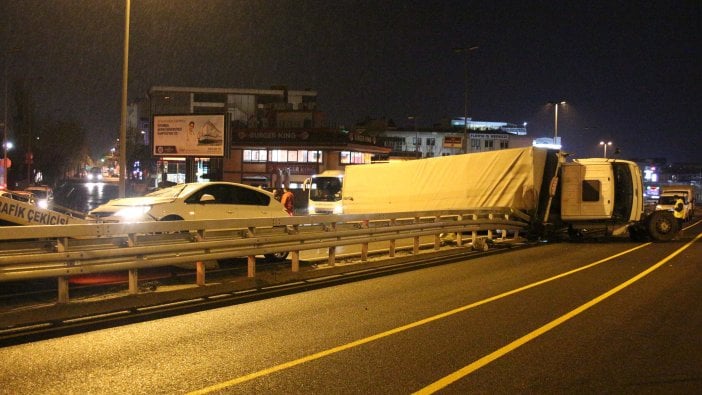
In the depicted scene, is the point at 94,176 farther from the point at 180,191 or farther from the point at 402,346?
the point at 402,346

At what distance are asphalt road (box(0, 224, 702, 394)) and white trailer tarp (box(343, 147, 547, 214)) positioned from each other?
29.7 feet

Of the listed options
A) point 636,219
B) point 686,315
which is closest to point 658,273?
point 686,315

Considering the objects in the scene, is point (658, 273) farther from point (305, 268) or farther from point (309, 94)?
point (309, 94)

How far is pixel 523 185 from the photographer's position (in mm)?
20547

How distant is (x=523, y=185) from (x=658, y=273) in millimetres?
7514

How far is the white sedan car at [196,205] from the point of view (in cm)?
1323

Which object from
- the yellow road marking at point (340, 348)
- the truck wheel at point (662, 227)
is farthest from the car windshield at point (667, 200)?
the yellow road marking at point (340, 348)

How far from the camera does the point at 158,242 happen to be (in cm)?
1029

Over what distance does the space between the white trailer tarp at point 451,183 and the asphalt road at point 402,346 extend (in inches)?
356

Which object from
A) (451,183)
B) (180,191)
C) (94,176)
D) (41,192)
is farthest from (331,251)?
(94,176)

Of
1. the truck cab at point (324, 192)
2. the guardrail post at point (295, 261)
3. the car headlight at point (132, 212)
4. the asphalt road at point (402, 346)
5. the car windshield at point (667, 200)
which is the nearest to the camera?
the asphalt road at point (402, 346)

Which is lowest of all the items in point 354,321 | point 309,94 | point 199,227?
point 354,321

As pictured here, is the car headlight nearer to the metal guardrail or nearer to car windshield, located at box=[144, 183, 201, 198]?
car windshield, located at box=[144, 183, 201, 198]

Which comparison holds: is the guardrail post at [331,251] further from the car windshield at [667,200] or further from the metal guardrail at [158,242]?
the car windshield at [667,200]
